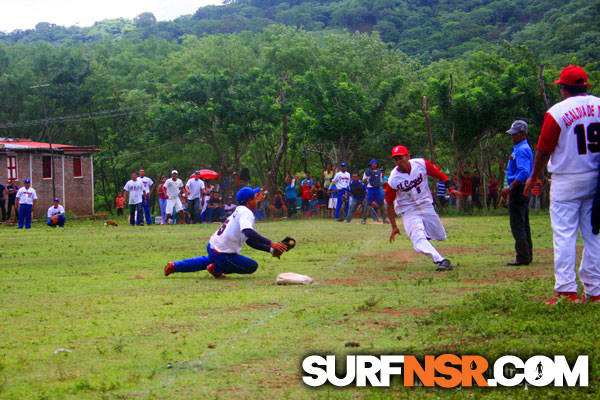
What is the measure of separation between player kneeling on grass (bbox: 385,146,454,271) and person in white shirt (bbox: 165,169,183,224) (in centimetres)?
1740

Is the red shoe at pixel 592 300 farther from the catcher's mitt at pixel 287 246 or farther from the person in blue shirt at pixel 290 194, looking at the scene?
the person in blue shirt at pixel 290 194

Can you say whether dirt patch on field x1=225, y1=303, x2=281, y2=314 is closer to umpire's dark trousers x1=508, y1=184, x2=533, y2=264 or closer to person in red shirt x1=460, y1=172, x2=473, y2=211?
umpire's dark trousers x1=508, y1=184, x2=533, y2=264

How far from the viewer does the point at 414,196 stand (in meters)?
11.9

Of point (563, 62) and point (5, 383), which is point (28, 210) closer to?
point (5, 383)

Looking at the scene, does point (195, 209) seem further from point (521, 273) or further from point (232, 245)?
point (521, 273)

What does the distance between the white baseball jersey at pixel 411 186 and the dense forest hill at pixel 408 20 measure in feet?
174

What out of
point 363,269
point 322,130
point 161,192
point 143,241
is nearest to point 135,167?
point 322,130

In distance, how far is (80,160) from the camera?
5050 cm

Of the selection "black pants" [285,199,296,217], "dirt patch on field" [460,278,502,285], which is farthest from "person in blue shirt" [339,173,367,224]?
"dirt patch on field" [460,278,502,285]

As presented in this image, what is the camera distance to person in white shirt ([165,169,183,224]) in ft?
93.0

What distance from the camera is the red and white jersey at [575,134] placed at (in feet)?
23.1

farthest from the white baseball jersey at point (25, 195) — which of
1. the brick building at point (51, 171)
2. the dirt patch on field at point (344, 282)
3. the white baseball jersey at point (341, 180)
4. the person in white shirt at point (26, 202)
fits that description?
the dirt patch on field at point (344, 282)

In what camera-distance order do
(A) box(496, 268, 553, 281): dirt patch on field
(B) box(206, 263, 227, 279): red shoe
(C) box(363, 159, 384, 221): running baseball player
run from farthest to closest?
(C) box(363, 159, 384, 221): running baseball player
(B) box(206, 263, 227, 279): red shoe
(A) box(496, 268, 553, 281): dirt patch on field

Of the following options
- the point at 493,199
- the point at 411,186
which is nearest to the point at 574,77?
the point at 411,186
